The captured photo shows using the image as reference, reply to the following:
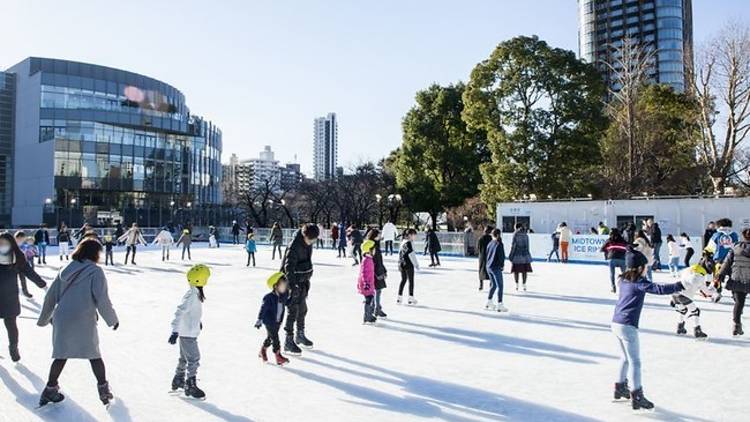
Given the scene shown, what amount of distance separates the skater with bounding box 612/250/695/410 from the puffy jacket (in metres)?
3.57

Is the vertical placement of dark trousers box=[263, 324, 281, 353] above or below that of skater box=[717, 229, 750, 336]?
below

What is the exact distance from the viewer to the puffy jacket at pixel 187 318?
4746 millimetres

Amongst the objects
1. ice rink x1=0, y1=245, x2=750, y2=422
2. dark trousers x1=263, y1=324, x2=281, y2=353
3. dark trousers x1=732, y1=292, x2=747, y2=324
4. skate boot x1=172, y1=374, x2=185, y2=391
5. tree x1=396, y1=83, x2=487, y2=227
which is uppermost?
tree x1=396, y1=83, x2=487, y2=227

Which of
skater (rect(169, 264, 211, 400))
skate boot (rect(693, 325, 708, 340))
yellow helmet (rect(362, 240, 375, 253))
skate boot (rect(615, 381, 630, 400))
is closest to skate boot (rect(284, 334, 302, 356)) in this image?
skater (rect(169, 264, 211, 400))

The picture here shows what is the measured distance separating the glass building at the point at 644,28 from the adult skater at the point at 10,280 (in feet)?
282

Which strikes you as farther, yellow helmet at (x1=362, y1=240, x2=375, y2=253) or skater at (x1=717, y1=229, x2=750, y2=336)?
yellow helmet at (x1=362, y1=240, x2=375, y2=253)

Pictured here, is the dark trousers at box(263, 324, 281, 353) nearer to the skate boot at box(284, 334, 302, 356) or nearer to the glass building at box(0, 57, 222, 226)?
the skate boot at box(284, 334, 302, 356)

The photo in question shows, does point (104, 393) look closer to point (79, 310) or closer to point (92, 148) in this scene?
point (79, 310)

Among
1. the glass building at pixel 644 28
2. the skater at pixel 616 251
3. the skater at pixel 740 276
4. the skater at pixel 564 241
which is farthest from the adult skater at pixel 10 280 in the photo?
the glass building at pixel 644 28

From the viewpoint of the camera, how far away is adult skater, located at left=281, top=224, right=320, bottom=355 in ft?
20.7

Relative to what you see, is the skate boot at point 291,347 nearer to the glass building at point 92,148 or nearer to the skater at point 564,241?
the skater at point 564,241

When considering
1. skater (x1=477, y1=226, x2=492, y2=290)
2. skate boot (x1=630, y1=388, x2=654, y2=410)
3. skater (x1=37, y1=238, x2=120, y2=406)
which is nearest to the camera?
skater (x1=37, y1=238, x2=120, y2=406)

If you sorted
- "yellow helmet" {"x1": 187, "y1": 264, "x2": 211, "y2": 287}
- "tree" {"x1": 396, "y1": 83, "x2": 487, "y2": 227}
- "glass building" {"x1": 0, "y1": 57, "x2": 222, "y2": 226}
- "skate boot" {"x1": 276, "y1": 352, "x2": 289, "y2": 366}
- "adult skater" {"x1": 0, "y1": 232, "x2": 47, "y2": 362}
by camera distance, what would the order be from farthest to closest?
"glass building" {"x1": 0, "y1": 57, "x2": 222, "y2": 226} < "tree" {"x1": 396, "y1": 83, "x2": 487, "y2": 227} < "skate boot" {"x1": 276, "y1": 352, "x2": 289, "y2": 366} < "adult skater" {"x1": 0, "y1": 232, "x2": 47, "y2": 362} < "yellow helmet" {"x1": 187, "y1": 264, "x2": 211, "y2": 287}

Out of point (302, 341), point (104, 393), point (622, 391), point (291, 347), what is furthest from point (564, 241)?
point (104, 393)
